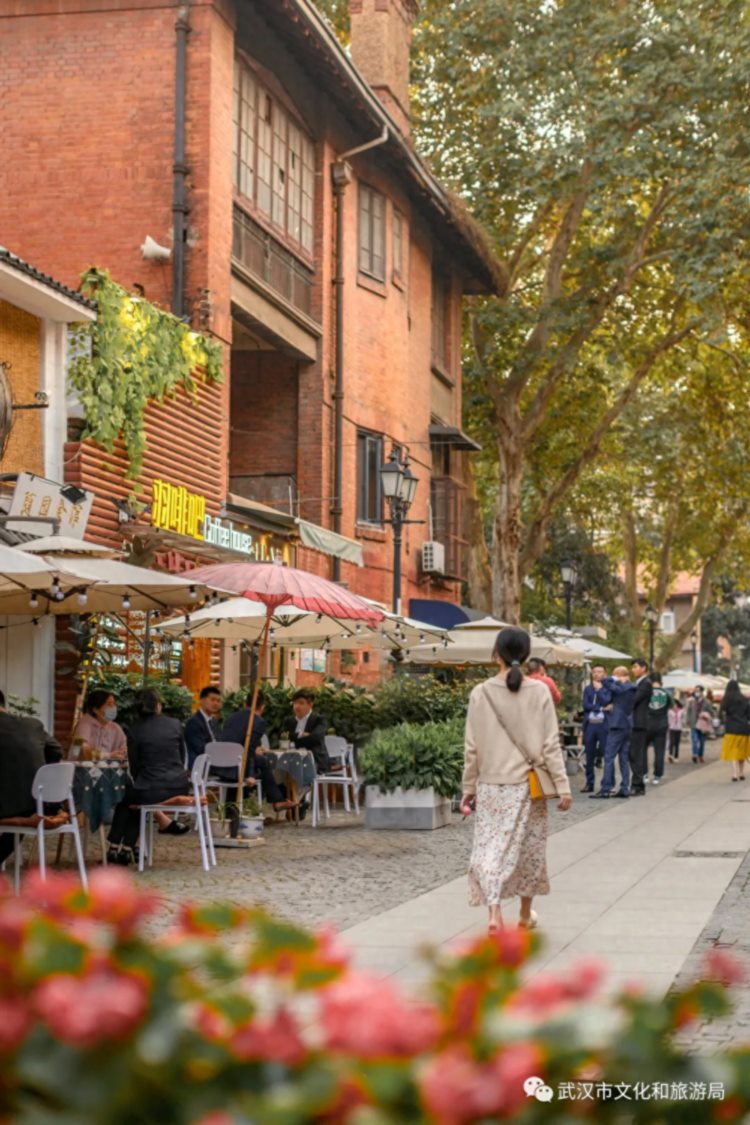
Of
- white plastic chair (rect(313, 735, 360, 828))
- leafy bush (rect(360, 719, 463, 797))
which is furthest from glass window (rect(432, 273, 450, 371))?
leafy bush (rect(360, 719, 463, 797))

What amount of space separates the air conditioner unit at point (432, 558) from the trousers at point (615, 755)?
9118 mm

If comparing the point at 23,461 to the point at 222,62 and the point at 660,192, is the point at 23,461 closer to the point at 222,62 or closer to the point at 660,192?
the point at 222,62

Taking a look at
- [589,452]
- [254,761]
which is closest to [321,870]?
[254,761]

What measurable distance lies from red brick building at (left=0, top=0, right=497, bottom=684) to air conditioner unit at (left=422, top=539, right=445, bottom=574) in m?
0.18

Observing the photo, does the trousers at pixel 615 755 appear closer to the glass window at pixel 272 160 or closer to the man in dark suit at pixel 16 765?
the glass window at pixel 272 160

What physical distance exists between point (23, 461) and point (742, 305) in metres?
20.4

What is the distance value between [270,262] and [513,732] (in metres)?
16.4

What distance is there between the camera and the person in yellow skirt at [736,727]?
27.1m

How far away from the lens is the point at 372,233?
2945cm

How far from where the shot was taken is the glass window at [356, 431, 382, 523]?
28.9m

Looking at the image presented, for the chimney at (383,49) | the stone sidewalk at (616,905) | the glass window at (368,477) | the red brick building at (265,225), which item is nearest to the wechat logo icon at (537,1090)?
the stone sidewalk at (616,905)

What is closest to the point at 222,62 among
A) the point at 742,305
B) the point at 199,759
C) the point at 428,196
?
the point at 428,196

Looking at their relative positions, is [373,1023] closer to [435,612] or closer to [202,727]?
[202,727]

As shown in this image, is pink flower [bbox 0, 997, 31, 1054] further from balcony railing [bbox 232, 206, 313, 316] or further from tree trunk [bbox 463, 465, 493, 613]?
tree trunk [bbox 463, 465, 493, 613]
